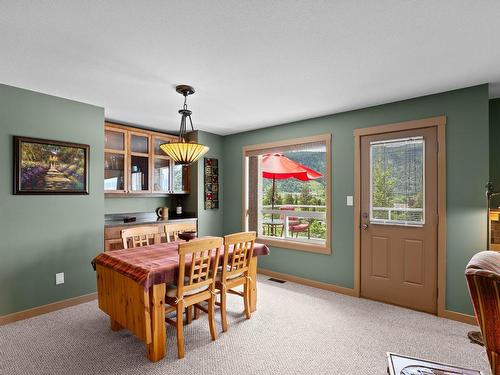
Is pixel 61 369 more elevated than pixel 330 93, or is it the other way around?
pixel 330 93

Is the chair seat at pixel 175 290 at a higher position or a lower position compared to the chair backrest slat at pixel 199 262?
lower

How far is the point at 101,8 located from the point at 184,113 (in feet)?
4.34

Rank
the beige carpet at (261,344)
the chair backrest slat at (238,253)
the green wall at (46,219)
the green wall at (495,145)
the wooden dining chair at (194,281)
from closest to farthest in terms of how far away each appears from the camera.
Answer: the beige carpet at (261,344) → the wooden dining chair at (194,281) → the chair backrest slat at (238,253) → the green wall at (46,219) → the green wall at (495,145)

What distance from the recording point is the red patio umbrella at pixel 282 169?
4434 mm

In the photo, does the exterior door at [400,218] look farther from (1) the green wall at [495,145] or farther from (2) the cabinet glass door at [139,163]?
(2) the cabinet glass door at [139,163]

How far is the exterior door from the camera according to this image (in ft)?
10.1

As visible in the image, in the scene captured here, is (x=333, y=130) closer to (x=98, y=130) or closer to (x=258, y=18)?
(x=258, y=18)

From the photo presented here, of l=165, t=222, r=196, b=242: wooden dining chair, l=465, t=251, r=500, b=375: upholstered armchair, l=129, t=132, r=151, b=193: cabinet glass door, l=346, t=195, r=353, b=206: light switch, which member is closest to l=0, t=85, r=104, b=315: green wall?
l=129, t=132, r=151, b=193: cabinet glass door

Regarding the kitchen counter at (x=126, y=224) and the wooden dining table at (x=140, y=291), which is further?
the kitchen counter at (x=126, y=224)

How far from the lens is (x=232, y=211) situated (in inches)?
199

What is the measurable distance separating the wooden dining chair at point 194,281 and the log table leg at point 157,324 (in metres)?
0.11

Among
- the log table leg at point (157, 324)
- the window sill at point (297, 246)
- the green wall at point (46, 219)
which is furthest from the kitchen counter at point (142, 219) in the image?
the log table leg at point (157, 324)

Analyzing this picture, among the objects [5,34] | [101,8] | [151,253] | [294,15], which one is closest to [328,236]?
[151,253]

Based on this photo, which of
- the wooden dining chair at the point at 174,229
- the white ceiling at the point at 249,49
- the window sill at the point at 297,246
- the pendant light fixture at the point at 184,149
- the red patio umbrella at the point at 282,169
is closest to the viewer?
the white ceiling at the point at 249,49
